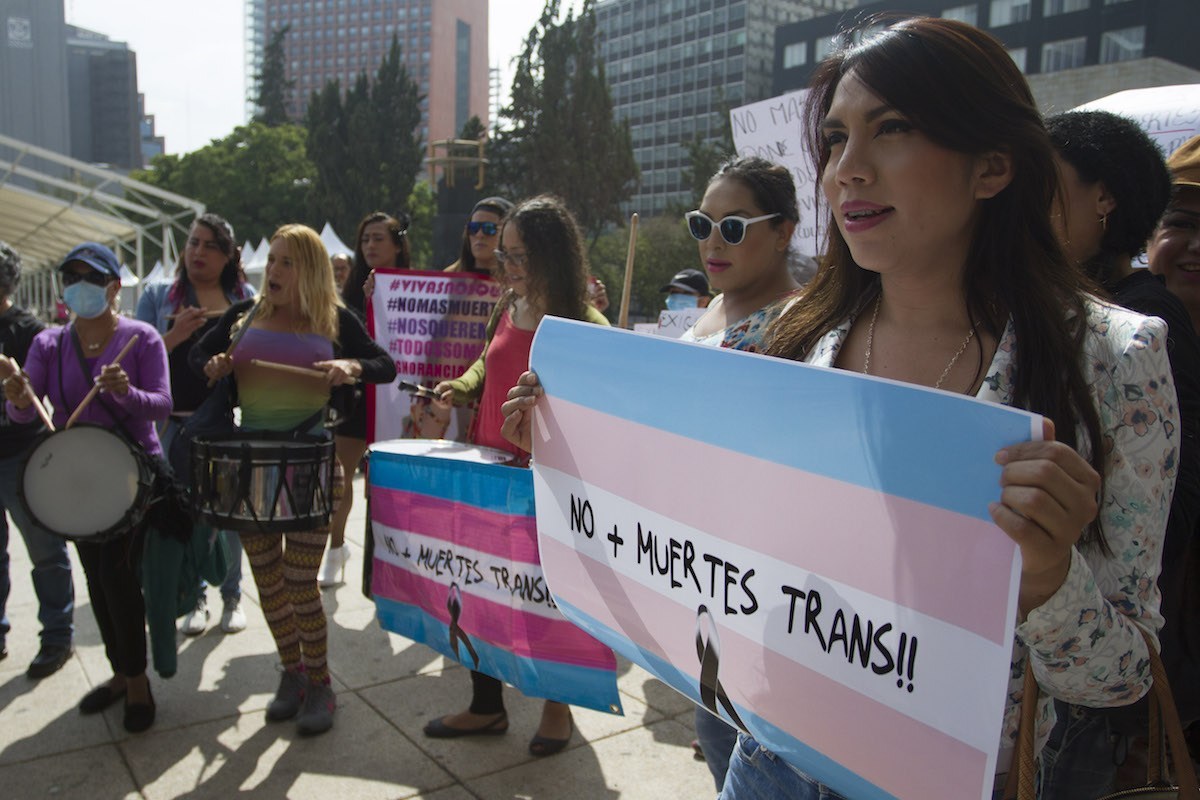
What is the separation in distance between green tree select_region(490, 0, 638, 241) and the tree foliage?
7.92 meters

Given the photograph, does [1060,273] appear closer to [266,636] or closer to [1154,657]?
[1154,657]

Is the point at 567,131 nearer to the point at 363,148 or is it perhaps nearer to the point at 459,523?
the point at 363,148

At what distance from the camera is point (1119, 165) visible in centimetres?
210

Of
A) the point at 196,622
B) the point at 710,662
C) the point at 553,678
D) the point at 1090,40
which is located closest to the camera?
the point at 710,662

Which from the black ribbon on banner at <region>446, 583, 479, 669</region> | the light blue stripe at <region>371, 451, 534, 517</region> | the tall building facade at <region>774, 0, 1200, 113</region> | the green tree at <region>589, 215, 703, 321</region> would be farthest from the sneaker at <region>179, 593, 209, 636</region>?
the tall building facade at <region>774, 0, 1200, 113</region>

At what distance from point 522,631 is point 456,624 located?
336mm

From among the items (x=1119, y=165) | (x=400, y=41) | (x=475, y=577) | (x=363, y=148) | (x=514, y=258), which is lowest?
(x=475, y=577)

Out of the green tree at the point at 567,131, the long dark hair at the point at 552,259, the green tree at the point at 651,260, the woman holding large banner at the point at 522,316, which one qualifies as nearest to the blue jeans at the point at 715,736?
the woman holding large banner at the point at 522,316

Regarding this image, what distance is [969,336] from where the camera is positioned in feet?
4.69

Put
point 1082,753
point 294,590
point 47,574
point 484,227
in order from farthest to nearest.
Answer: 1. point 484,227
2. point 47,574
3. point 294,590
4. point 1082,753

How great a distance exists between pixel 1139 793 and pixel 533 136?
5731 cm

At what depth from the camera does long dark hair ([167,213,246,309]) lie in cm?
504

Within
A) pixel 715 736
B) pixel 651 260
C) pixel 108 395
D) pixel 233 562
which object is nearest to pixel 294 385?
pixel 108 395

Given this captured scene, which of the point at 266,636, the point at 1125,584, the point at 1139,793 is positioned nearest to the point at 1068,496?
the point at 1125,584
